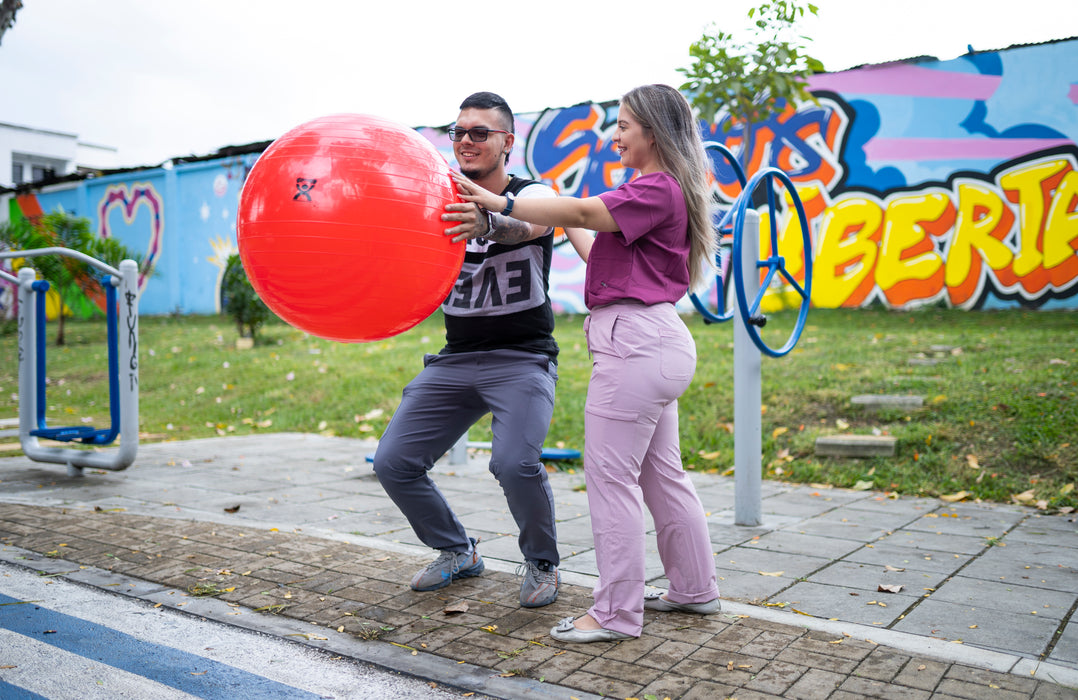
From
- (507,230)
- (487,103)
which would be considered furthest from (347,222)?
(487,103)

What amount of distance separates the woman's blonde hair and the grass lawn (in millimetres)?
3627

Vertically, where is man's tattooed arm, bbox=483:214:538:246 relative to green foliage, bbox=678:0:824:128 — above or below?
below

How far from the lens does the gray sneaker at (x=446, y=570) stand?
3.80 metres

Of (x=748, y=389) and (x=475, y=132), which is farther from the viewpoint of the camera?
(x=748, y=389)

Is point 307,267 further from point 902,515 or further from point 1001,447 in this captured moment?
point 1001,447

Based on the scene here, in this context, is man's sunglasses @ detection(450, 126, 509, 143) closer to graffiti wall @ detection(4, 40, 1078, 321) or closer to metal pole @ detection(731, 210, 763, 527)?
metal pole @ detection(731, 210, 763, 527)

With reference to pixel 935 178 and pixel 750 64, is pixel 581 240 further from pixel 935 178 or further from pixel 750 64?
pixel 935 178

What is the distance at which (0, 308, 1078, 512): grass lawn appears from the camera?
6.20m

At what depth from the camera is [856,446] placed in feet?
21.6

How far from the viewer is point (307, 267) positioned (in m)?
2.77

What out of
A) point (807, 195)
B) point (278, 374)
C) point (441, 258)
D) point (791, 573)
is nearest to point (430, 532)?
point (441, 258)

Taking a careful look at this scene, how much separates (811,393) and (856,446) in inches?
43.6

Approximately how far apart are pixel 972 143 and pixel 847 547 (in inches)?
432

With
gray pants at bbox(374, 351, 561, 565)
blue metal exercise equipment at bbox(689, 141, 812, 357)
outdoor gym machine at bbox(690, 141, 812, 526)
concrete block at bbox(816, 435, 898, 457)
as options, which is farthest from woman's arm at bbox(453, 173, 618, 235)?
concrete block at bbox(816, 435, 898, 457)
